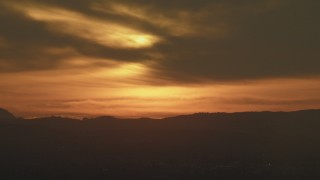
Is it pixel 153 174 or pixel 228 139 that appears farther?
pixel 228 139

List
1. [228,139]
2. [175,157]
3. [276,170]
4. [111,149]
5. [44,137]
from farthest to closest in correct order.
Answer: [228,139] < [44,137] < [111,149] < [175,157] < [276,170]

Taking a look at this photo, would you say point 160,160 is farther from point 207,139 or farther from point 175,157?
point 207,139

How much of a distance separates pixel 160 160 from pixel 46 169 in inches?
1336

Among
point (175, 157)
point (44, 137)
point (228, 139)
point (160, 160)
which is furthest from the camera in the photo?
point (228, 139)

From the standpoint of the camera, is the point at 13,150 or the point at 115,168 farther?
the point at 13,150

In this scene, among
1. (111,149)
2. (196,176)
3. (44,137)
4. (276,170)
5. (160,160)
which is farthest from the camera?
(44,137)

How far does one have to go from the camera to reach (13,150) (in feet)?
521

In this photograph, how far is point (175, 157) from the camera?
153 meters

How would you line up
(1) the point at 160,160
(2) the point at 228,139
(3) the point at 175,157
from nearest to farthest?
(1) the point at 160,160 < (3) the point at 175,157 < (2) the point at 228,139

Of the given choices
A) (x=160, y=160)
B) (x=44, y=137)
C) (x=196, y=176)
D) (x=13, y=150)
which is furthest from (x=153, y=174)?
(x=44, y=137)

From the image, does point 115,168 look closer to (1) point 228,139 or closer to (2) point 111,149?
(2) point 111,149

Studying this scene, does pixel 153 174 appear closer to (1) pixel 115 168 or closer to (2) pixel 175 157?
(1) pixel 115 168

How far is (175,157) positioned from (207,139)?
44699 millimetres

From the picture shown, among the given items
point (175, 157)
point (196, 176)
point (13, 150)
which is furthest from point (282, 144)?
point (13, 150)
